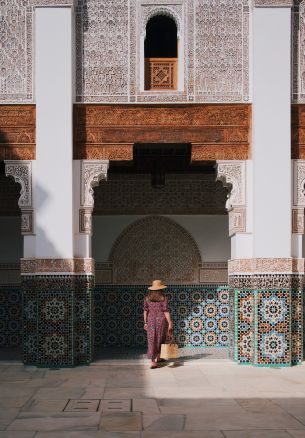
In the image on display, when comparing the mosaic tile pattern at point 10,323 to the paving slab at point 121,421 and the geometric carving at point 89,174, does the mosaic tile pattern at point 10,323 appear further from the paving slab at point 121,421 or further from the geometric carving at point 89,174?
the paving slab at point 121,421

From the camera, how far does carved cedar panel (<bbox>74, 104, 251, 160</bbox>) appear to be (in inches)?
266

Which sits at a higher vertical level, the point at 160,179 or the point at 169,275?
the point at 160,179

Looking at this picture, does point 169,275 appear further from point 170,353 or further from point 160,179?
point 170,353

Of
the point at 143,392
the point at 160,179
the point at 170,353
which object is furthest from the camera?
the point at 160,179

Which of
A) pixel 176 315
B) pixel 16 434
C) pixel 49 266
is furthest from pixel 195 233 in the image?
pixel 16 434

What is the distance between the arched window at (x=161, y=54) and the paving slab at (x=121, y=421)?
3.45m

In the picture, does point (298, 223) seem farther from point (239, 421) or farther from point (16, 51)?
point (16, 51)

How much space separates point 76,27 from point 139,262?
2919 mm

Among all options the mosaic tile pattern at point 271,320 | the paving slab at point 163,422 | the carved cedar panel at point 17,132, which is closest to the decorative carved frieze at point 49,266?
the carved cedar panel at point 17,132

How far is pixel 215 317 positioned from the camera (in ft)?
27.3

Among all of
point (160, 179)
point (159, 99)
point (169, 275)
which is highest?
point (159, 99)

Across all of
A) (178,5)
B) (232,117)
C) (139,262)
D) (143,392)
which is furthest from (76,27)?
(143,392)

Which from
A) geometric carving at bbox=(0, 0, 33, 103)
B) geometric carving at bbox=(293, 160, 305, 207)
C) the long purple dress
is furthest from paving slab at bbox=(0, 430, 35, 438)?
geometric carving at bbox=(293, 160, 305, 207)

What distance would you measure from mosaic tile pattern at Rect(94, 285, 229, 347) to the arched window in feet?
8.59
